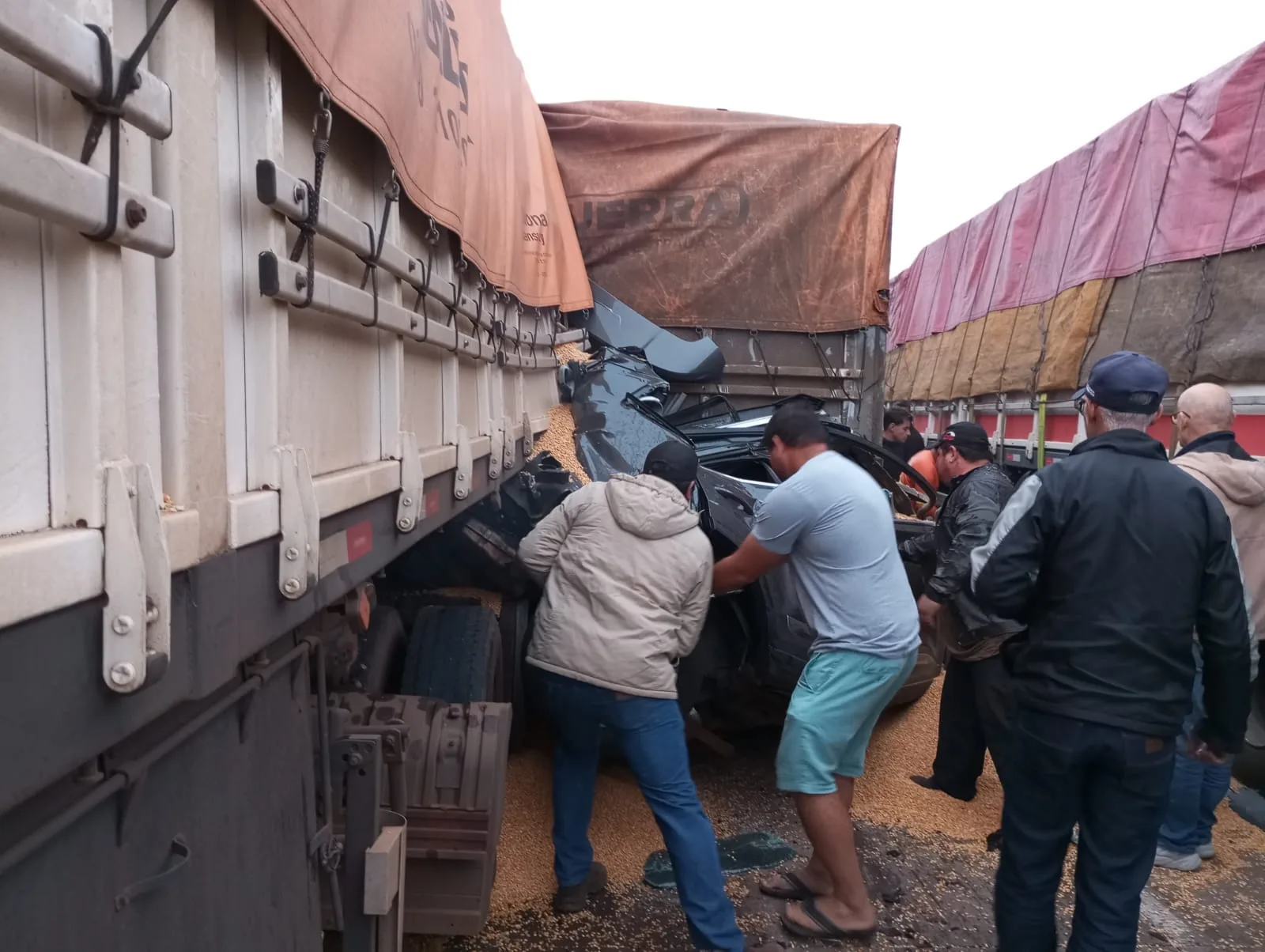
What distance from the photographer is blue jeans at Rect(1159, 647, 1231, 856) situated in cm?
377

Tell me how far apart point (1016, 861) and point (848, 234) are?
417cm

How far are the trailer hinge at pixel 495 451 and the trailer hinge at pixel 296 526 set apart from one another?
1599mm

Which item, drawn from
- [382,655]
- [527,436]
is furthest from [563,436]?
[382,655]

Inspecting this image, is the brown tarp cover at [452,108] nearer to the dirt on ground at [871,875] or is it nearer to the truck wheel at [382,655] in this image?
the truck wheel at [382,655]

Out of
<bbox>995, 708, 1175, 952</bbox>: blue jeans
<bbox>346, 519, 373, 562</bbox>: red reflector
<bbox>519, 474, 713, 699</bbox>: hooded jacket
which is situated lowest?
<bbox>995, 708, 1175, 952</bbox>: blue jeans

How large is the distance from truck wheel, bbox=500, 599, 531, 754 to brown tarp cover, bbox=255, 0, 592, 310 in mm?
1292

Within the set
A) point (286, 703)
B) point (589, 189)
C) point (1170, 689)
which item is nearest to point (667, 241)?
Result: point (589, 189)

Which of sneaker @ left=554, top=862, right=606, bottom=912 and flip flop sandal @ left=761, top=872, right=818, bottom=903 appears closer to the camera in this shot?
sneaker @ left=554, top=862, right=606, bottom=912

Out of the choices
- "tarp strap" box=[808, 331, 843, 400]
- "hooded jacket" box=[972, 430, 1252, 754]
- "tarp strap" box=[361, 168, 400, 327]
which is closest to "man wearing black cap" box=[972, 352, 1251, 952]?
"hooded jacket" box=[972, 430, 1252, 754]

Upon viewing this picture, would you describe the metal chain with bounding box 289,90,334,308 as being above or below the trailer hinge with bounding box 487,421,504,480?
above

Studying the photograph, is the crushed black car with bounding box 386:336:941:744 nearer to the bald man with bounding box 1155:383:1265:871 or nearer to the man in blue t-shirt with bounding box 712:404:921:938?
the man in blue t-shirt with bounding box 712:404:921:938

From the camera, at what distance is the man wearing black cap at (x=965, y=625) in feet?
12.4

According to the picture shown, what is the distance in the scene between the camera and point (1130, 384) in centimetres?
267

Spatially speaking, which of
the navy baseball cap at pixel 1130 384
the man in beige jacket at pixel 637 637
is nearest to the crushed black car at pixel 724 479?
the man in beige jacket at pixel 637 637
